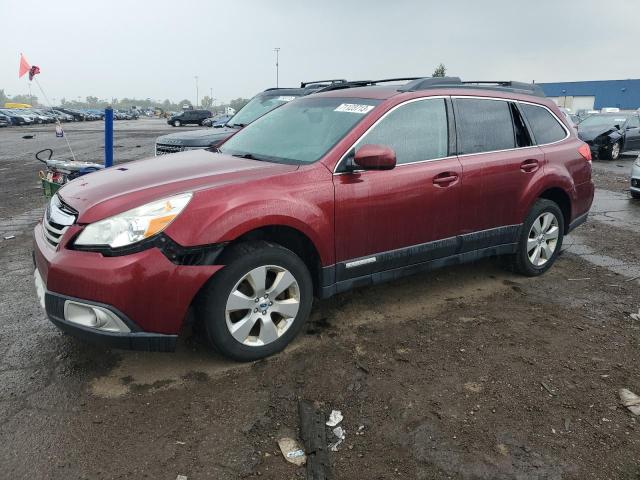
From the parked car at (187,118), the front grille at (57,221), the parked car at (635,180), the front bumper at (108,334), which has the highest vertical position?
the parked car at (187,118)

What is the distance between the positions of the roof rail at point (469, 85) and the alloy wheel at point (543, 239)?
122cm

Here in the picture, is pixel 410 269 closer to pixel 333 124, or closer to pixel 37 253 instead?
pixel 333 124

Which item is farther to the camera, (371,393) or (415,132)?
(415,132)

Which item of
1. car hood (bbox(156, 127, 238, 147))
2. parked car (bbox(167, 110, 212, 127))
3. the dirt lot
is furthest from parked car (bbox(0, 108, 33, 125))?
the dirt lot

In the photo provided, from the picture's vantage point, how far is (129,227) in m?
2.79

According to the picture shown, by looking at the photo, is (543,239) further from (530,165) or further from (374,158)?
(374,158)

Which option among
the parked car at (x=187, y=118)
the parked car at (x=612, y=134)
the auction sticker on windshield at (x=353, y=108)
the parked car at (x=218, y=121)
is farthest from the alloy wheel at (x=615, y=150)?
the parked car at (x=187, y=118)

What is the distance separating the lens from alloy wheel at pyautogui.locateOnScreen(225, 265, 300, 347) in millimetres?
3066

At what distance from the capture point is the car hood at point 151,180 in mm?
2898

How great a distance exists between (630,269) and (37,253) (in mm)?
5342

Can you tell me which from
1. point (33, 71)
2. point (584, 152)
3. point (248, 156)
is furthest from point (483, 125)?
point (33, 71)

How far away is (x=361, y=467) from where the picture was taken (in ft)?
7.75

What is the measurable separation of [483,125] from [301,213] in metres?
2.01

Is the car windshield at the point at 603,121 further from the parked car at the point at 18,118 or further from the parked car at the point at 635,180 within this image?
the parked car at the point at 18,118
